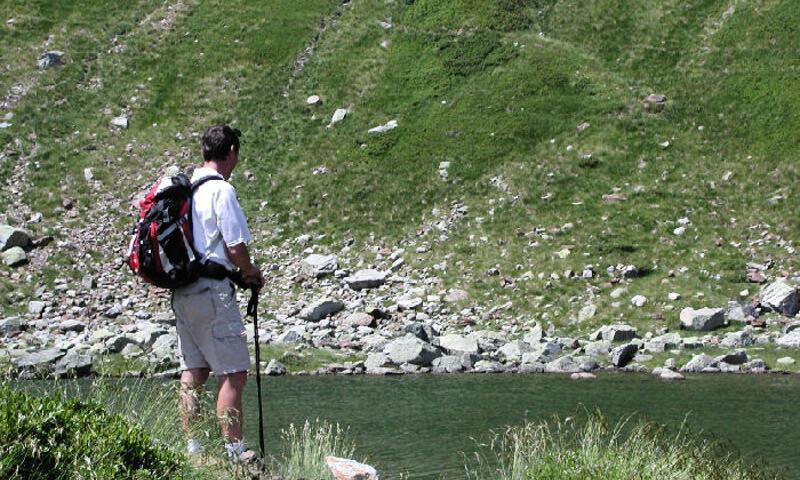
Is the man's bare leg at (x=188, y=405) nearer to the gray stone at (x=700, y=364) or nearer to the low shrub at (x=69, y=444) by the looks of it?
the low shrub at (x=69, y=444)

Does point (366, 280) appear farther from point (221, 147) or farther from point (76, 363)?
point (221, 147)

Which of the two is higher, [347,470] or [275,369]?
[347,470]

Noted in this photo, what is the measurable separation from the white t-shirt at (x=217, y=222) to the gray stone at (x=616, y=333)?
2165cm

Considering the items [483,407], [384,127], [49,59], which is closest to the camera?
[483,407]

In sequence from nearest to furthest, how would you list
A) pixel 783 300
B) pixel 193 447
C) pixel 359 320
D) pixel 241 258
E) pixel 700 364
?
pixel 193 447 < pixel 241 258 < pixel 700 364 < pixel 783 300 < pixel 359 320

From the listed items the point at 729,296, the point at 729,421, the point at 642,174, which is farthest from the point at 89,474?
the point at 642,174

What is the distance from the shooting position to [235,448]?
9.79 metres

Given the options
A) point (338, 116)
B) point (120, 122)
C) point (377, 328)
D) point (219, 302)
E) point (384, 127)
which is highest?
point (120, 122)

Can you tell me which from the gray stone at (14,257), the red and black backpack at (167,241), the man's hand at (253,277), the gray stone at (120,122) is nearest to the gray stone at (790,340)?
the man's hand at (253,277)

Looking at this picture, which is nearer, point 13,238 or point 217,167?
point 217,167

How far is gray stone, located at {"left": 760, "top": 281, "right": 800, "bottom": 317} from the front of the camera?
3091 centimetres

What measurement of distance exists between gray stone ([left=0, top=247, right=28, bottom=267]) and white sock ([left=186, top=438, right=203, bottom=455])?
111 feet

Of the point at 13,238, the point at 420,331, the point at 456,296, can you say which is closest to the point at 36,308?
the point at 13,238

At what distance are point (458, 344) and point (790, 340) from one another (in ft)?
29.8
